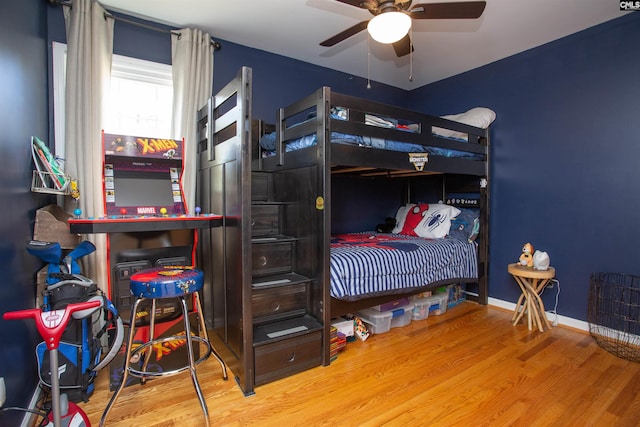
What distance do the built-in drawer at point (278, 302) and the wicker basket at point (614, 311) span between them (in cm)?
228

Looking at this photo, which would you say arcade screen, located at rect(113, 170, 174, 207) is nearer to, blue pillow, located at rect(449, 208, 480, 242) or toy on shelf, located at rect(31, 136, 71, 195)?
toy on shelf, located at rect(31, 136, 71, 195)

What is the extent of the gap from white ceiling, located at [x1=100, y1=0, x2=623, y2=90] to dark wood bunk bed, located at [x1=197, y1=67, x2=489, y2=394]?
803mm

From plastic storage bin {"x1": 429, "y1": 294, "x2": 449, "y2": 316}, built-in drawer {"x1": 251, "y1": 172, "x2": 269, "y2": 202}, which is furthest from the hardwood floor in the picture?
built-in drawer {"x1": 251, "y1": 172, "x2": 269, "y2": 202}

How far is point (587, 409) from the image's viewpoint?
1.67 m

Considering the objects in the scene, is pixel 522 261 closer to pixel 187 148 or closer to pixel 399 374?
pixel 399 374

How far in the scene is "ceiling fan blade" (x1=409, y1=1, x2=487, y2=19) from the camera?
1876mm

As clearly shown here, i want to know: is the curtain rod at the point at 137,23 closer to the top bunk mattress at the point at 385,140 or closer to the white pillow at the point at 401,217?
the top bunk mattress at the point at 385,140

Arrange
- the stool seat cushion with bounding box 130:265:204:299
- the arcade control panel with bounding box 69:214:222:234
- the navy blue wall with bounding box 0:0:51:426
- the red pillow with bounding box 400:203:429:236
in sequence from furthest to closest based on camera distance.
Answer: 1. the red pillow with bounding box 400:203:429:236
2. the arcade control panel with bounding box 69:214:222:234
3. the stool seat cushion with bounding box 130:265:204:299
4. the navy blue wall with bounding box 0:0:51:426

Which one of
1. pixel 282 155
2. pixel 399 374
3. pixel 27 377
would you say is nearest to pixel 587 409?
pixel 399 374

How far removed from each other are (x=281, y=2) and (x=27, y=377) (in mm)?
2753

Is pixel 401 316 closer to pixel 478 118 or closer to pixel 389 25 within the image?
pixel 478 118

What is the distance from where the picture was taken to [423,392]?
1.82 m

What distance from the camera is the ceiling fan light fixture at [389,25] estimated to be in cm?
185

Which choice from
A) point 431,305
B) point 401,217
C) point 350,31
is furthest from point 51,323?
point 401,217
